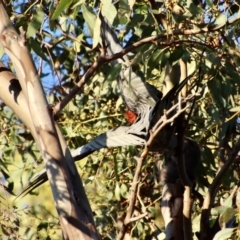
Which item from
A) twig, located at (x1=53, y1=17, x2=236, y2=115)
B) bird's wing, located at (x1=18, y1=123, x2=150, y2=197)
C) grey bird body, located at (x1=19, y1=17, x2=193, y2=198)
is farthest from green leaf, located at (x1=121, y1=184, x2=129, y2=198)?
twig, located at (x1=53, y1=17, x2=236, y2=115)

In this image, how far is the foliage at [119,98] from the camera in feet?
7.07

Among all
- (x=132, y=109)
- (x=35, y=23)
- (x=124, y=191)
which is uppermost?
(x=35, y=23)

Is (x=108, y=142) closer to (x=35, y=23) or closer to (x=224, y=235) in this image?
(x=35, y=23)

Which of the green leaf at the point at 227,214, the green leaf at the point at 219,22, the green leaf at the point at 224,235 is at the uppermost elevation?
the green leaf at the point at 219,22

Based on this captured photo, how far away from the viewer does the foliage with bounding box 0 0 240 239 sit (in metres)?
2.15

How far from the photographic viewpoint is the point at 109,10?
6.09 feet

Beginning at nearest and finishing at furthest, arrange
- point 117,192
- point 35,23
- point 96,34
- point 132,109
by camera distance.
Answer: point 96,34
point 35,23
point 132,109
point 117,192

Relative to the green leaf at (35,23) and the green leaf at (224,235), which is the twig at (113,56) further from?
the green leaf at (224,235)

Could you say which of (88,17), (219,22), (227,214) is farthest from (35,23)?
(227,214)

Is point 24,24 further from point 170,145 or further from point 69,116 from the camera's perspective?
point 69,116

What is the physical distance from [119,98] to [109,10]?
1.26m

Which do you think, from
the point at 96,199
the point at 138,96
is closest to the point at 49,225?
the point at 96,199

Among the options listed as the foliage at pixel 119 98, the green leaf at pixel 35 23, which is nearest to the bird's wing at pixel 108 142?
the foliage at pixel 119 98

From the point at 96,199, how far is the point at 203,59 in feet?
3.90
